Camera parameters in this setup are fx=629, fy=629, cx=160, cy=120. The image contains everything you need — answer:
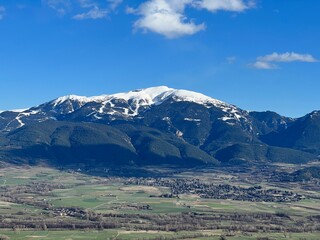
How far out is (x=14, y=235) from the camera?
116 meters

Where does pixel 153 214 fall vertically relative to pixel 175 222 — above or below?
above

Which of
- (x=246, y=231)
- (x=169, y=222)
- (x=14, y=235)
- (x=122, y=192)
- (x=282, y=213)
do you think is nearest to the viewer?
(x=14, y=235)

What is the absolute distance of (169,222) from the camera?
13462 cm

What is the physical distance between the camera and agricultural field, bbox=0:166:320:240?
122 meters

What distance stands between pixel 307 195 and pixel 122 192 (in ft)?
190

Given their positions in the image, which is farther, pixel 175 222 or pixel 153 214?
pixel 153 214

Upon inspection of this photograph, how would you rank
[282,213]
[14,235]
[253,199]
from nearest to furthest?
[14,235] → [282,213] → [253,199]

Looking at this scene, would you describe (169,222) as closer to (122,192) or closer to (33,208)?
(33,208)

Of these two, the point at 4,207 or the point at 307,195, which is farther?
the point at 307,195

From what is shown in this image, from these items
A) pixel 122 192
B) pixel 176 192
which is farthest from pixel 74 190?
pixel 176 192

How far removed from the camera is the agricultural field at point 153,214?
121875 millimetres

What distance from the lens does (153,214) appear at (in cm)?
14688

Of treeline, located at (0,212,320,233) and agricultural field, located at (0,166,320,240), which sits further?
treeline, located at (0,212,320,233)

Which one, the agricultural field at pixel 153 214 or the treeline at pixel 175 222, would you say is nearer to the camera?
the agricultural field at pixel 153 214
